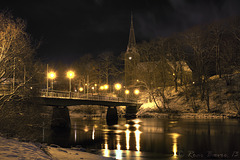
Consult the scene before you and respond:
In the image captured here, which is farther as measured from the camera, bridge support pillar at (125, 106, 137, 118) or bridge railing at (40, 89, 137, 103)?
bridge support pillar at (125, 106, 137, 118)

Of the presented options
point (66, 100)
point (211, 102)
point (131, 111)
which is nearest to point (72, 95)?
point (66, 100)

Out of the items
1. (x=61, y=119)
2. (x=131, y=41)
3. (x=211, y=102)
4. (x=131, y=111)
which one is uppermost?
(x=131, y=41)

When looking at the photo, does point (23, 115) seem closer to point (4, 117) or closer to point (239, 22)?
point (4, 117)

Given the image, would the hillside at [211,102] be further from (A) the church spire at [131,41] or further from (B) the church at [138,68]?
(A) the church spire at [131,41]

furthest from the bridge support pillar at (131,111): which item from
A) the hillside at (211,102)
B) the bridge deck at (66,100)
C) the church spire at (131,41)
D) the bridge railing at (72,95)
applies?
the church spire at (131,41)

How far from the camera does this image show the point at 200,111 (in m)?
58.8

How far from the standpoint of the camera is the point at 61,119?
40312 millimetres

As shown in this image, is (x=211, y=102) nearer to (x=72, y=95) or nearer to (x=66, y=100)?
(x=72, y=95)

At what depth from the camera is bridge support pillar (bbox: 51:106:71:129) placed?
132 ft

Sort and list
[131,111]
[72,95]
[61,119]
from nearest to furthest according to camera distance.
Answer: [61,119] < [72,95] < [131,111]

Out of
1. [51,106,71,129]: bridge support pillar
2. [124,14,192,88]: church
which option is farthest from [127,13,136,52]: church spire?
[51,106,71,129]: bridge support pillar

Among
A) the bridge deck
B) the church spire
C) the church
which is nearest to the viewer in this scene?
the bridge deck

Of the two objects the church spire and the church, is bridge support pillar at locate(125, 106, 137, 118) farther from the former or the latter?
the church spire

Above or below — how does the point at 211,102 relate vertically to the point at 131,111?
above
